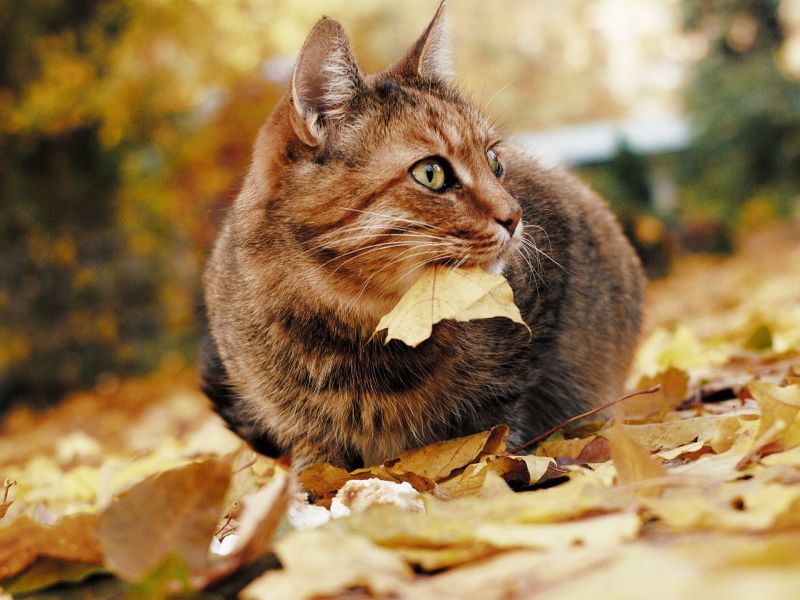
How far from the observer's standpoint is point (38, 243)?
7.96 metres

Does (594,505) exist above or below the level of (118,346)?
above

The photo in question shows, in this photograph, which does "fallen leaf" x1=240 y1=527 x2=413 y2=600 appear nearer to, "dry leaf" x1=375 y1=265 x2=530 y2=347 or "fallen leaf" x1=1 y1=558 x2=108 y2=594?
"fallen leaf" x1=1 y1=558 x2=108 y2=594

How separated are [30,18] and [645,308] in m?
6.74

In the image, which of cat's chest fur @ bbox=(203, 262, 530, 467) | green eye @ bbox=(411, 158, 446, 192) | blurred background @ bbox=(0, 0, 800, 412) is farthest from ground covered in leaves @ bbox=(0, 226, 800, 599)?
blurred background @ bbox=(0, 0, 800, 412)

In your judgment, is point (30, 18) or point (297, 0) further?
point (297, 0)

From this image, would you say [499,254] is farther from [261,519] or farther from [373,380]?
[261,519]

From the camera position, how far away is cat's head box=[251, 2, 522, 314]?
6.95 feet

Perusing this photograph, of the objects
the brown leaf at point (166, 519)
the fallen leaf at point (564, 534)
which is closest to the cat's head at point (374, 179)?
the brown leaf at point (166, 519)

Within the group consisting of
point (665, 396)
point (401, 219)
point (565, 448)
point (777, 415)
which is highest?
point (401, 219)

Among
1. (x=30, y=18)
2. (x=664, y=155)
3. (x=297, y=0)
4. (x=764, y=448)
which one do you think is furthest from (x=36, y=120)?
(x=664, y=155)

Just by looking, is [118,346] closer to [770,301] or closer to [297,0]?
[297,0]

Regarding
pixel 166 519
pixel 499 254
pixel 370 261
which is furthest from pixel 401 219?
pixel 166 519

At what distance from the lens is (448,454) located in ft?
7.23

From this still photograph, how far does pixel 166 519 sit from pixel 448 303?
82 centimetres
